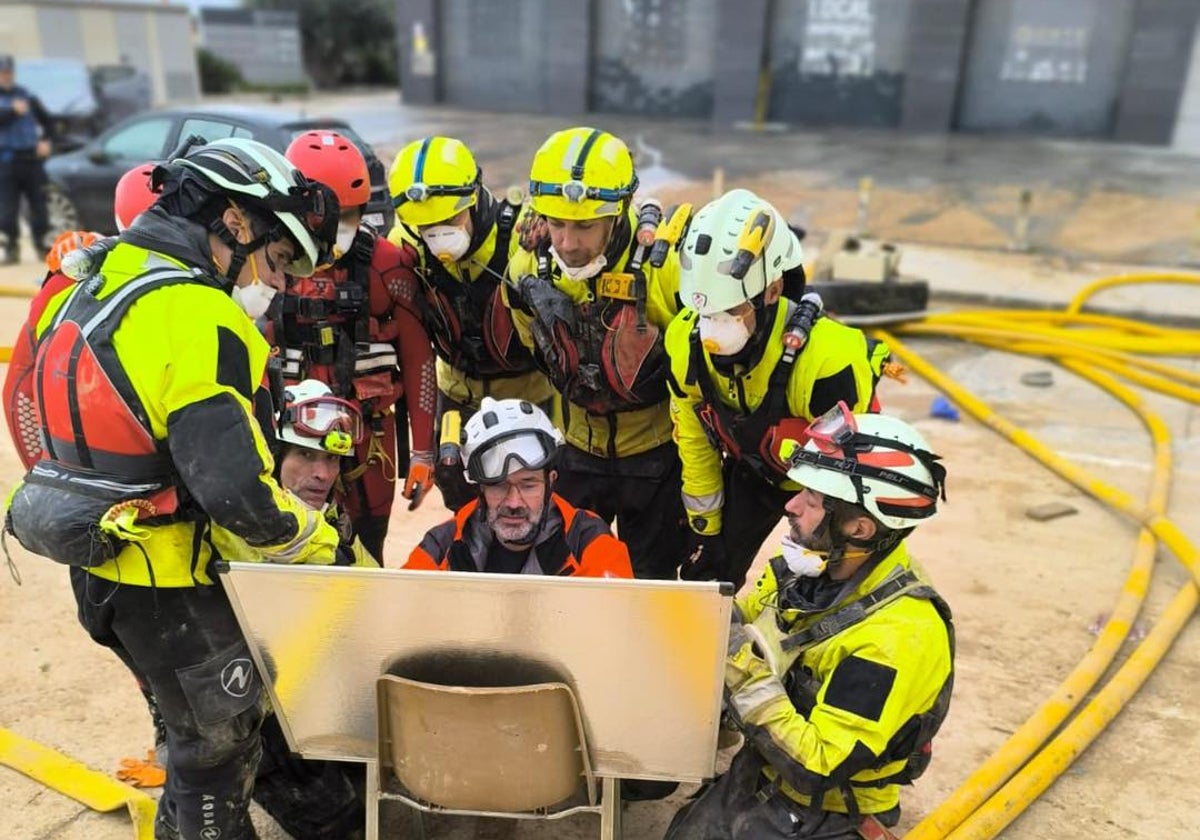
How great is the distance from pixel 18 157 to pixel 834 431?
10937 millimetres

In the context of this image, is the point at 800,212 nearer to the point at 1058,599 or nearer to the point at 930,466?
the point at 1058,599

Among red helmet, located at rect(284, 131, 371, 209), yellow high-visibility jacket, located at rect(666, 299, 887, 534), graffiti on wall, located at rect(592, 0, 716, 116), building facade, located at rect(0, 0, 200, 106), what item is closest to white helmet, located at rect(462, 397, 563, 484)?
yellow high-visibility jacket, located at rect(666, 299, 887, 534)

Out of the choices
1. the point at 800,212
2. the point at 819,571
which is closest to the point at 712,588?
the point at 819,571

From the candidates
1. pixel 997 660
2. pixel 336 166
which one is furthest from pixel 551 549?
pixel 997 660

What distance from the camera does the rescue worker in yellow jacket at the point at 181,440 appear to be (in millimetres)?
2301

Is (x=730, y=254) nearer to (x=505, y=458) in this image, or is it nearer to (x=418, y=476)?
(x=505, y=458)

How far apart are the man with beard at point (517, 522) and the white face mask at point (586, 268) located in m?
0.69

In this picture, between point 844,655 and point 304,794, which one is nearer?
point 844,655

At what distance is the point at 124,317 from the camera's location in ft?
7.54

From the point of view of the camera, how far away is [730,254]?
9.73 feet

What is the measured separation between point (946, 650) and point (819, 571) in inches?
15.0

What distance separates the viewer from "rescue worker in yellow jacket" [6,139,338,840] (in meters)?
2.30

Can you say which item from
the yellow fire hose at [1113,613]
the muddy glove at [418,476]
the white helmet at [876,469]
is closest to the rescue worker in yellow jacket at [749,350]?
the white helmet at [876,469]

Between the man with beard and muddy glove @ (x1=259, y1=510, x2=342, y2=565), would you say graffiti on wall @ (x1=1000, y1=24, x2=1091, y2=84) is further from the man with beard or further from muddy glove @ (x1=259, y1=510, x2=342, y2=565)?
muddy glove @ (x1=259, y1=510, x2=342, y2=565)
